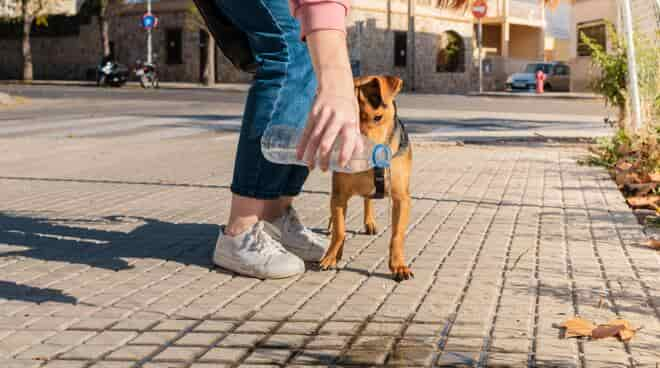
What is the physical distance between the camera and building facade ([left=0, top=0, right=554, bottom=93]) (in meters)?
48.8

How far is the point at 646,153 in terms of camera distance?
315 inches

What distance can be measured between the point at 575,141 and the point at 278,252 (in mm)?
9467

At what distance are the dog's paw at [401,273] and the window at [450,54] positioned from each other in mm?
48271

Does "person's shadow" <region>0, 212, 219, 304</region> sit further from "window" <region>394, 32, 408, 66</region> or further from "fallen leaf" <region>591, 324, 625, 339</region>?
"window" <region>394, 32, 408, 66</region>

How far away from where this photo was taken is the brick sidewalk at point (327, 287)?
297 centimetres

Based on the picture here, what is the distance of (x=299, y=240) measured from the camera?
4375mm

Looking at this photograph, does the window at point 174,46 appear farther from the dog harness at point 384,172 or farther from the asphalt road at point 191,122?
the dog harness at point 384,172

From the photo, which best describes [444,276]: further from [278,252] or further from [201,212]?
[201,212]

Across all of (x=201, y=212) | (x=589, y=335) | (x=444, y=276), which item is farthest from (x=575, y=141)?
(x=589, y=335)

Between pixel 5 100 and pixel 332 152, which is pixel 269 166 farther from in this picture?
pixel 5 100

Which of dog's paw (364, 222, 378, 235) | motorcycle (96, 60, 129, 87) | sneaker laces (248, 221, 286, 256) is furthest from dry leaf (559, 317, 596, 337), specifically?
motorcycle (96, 60, 129, 87)

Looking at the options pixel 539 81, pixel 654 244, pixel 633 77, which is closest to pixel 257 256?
pixel 654 244

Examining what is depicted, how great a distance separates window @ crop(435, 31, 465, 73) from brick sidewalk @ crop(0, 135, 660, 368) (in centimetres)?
4538

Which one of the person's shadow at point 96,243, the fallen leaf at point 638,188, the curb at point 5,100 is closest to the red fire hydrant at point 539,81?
the curb at point 5,100
